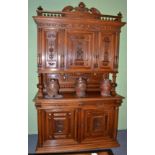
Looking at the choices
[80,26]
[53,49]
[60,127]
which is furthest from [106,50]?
[60,127]

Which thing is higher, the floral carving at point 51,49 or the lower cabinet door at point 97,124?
the floral carving at point 51,49

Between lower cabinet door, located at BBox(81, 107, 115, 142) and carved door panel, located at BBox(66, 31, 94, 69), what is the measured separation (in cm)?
72

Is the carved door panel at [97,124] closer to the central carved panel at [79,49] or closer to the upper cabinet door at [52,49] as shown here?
the central carved panel at [79,49]

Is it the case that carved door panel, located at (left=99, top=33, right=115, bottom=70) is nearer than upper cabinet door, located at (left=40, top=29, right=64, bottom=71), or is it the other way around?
upper cabinet door, located at (left=40, top=29, right=64, bottom=71)

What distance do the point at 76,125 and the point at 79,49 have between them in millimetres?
1173

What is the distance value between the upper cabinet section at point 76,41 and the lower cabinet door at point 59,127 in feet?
2.09

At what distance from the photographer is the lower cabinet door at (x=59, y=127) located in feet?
7.18

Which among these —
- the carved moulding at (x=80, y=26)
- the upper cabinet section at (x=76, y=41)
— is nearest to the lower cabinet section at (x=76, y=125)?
the upper cabinet section at (x=76, y=41)

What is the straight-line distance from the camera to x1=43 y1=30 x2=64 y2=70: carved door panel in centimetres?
219

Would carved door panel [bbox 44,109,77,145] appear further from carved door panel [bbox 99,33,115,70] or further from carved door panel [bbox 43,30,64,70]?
carved door panel [bbox 99,33,115,70]

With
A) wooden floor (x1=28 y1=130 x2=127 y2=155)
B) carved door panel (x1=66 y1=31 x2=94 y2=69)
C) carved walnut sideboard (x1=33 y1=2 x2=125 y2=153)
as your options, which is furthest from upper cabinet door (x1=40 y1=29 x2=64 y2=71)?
wooden floor (x1=28 y1=130 x2=127 y2=155)
